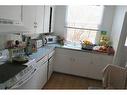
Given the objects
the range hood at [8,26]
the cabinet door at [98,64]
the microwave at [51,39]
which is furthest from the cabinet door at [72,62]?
the range hood at [8,26]

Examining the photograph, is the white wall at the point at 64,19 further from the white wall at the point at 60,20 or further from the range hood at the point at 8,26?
the range hood at the point at 8,26

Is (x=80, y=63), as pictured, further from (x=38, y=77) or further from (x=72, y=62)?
(x=38, y=77)

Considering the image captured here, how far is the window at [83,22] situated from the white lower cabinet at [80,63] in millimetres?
687

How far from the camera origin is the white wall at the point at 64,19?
379 centimetres

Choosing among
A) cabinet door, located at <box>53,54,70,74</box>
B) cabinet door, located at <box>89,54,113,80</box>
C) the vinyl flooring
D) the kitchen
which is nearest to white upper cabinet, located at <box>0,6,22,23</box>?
the kitchen

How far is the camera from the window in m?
3.88

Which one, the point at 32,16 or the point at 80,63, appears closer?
the point at 32,16

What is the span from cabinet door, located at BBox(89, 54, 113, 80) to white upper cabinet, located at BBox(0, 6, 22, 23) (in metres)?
2.11

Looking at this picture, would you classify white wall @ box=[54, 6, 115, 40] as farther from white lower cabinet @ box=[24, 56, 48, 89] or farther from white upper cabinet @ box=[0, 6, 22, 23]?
white upper cabinet @ box=[0, 6, 22, 23]

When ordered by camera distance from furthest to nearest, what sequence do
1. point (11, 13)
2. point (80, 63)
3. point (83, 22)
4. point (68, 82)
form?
point (83, 22) < point (80, 63) < point (68, 82) < point (11, 13)

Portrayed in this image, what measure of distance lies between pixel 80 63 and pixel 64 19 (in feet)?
4.41

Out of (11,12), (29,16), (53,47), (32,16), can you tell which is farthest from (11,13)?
(53,47)

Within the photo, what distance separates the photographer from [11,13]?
Result: 5.62ft
